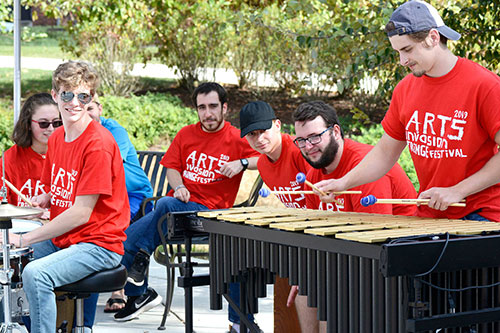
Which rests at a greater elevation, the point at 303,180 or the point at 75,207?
the point at 303,180

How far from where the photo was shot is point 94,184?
180 inches

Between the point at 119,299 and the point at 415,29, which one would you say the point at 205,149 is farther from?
the point at 415,29

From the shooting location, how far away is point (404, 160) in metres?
8.45

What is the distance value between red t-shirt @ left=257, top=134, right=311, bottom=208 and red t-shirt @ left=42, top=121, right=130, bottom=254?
1089 mm

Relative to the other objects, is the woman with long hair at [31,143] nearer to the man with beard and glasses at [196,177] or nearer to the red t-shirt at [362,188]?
the man with beard and glasses at [196,177]

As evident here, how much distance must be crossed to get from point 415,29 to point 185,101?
1231cm

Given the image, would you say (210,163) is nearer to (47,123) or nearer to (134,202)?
(134,202)

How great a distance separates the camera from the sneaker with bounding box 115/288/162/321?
20.2ft

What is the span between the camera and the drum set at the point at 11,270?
13.7 ft

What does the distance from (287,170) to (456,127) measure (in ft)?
5.41

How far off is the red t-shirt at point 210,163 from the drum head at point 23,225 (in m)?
1.46

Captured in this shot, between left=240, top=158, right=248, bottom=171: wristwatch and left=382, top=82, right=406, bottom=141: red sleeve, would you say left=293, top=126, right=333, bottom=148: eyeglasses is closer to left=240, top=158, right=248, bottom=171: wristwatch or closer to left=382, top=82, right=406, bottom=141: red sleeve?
left=382, top=82, right=406, bottom=141: red sleeve

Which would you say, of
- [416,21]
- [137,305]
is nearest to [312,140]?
[416,21]

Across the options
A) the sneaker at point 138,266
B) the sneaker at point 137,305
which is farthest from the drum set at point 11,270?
the sneaker at point 137,305
